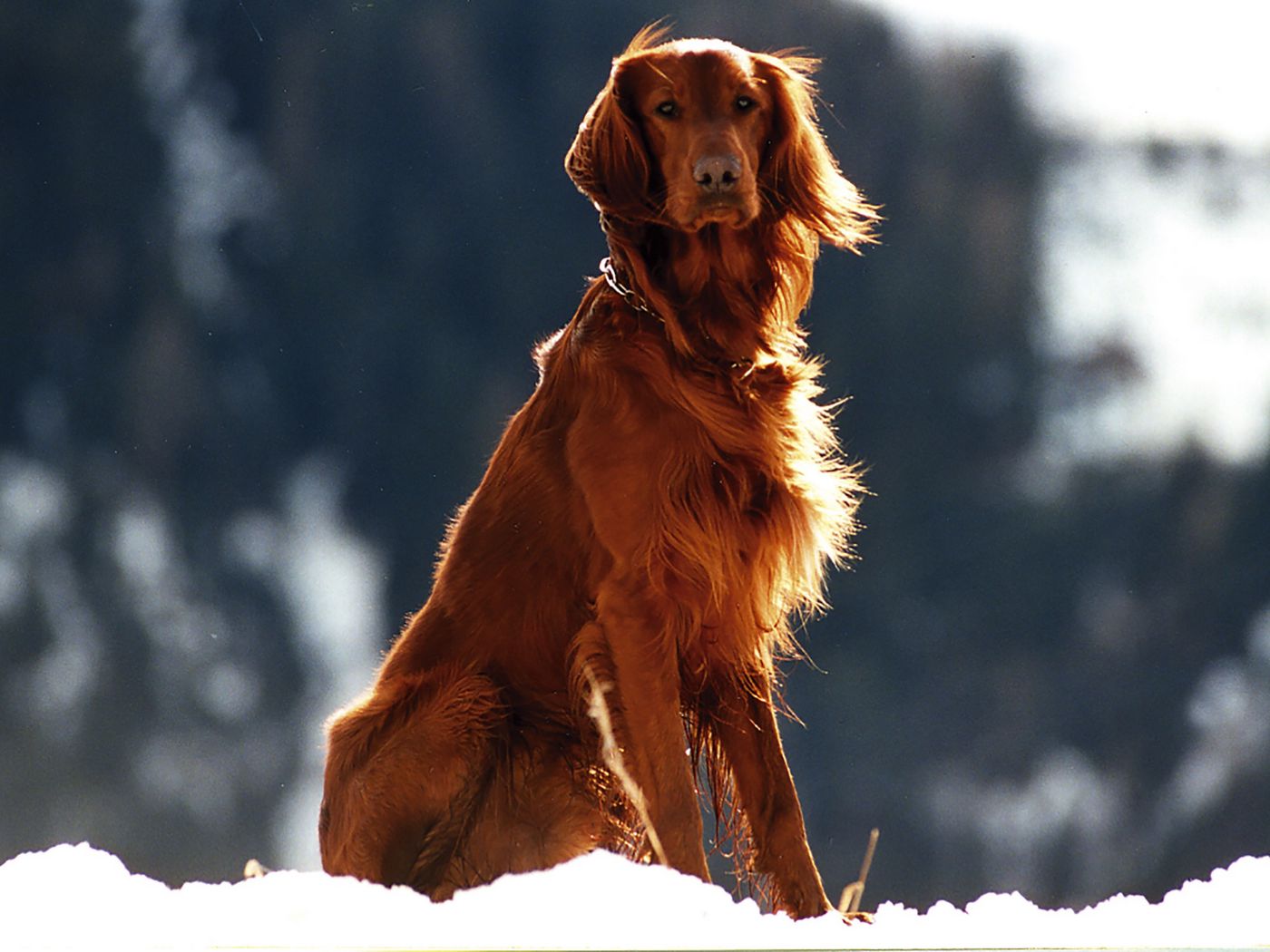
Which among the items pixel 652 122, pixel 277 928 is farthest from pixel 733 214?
Answer: pixel 277 928

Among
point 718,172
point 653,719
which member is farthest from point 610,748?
point 718,172

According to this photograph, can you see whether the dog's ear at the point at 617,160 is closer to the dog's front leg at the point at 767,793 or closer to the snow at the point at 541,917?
the dog's front leg at the point at 767,793

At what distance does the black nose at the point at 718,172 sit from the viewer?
3.29m

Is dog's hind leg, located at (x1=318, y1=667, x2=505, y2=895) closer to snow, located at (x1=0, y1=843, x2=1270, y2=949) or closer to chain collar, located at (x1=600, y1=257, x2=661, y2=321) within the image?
snow, located at (x1=0, y1=843, x2=1270, y2=949)

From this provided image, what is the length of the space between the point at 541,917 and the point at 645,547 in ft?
4.08

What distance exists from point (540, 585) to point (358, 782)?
2.28 feet

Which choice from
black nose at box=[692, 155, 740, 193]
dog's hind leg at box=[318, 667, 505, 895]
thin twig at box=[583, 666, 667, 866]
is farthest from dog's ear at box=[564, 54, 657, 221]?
dog's hind leg at box=[318, 667, 505, 895]

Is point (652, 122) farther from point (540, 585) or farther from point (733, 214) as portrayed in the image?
point (540, 585)

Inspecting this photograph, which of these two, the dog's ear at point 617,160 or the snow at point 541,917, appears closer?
the snow at point 541,917

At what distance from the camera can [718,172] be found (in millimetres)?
3287

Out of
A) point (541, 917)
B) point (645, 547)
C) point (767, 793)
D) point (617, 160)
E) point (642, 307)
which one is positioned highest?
point (617, 160)

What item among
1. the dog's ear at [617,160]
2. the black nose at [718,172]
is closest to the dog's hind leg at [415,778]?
the dog's ear at [617,160]

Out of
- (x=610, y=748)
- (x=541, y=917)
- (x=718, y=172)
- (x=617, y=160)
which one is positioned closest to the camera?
(x=541, y=917)

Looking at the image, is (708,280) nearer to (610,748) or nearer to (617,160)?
(617,160)
